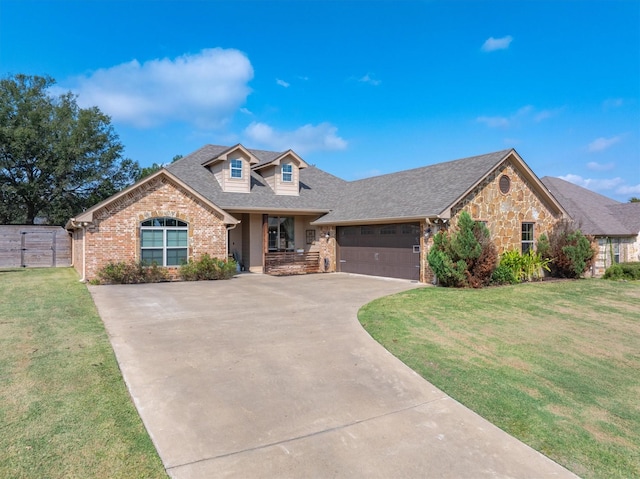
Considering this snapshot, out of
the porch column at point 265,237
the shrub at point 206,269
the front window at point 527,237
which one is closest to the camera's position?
the shrub at point 206,269

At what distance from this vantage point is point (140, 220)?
51.5 feet

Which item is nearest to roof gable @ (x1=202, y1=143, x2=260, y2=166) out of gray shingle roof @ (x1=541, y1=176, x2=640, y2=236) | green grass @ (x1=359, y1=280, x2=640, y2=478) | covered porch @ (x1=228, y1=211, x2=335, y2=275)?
covered porch @ (x1=228, y1=211, x2=335, y2=275)

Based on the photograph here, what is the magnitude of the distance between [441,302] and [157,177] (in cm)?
1170

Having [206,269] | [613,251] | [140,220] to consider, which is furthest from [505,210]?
[140,220]

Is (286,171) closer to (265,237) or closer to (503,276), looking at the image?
(265,237)

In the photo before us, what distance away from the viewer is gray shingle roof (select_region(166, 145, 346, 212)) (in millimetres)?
18969

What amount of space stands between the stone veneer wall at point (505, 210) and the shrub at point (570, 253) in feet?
2.52

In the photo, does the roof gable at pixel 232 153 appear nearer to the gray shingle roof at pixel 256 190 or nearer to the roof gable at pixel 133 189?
the gray shingle roof at pixel 256 190

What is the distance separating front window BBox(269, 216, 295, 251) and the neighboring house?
1389 centimetres

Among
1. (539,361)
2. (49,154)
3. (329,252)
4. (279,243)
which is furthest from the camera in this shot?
(49,154)

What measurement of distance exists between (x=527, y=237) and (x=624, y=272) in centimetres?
463

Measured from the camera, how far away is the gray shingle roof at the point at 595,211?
67.6 feet

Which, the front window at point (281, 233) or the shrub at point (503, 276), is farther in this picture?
the front window at point (281, 233)

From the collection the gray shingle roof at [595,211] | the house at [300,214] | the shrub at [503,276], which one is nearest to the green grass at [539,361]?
the shrub at [503,276]
